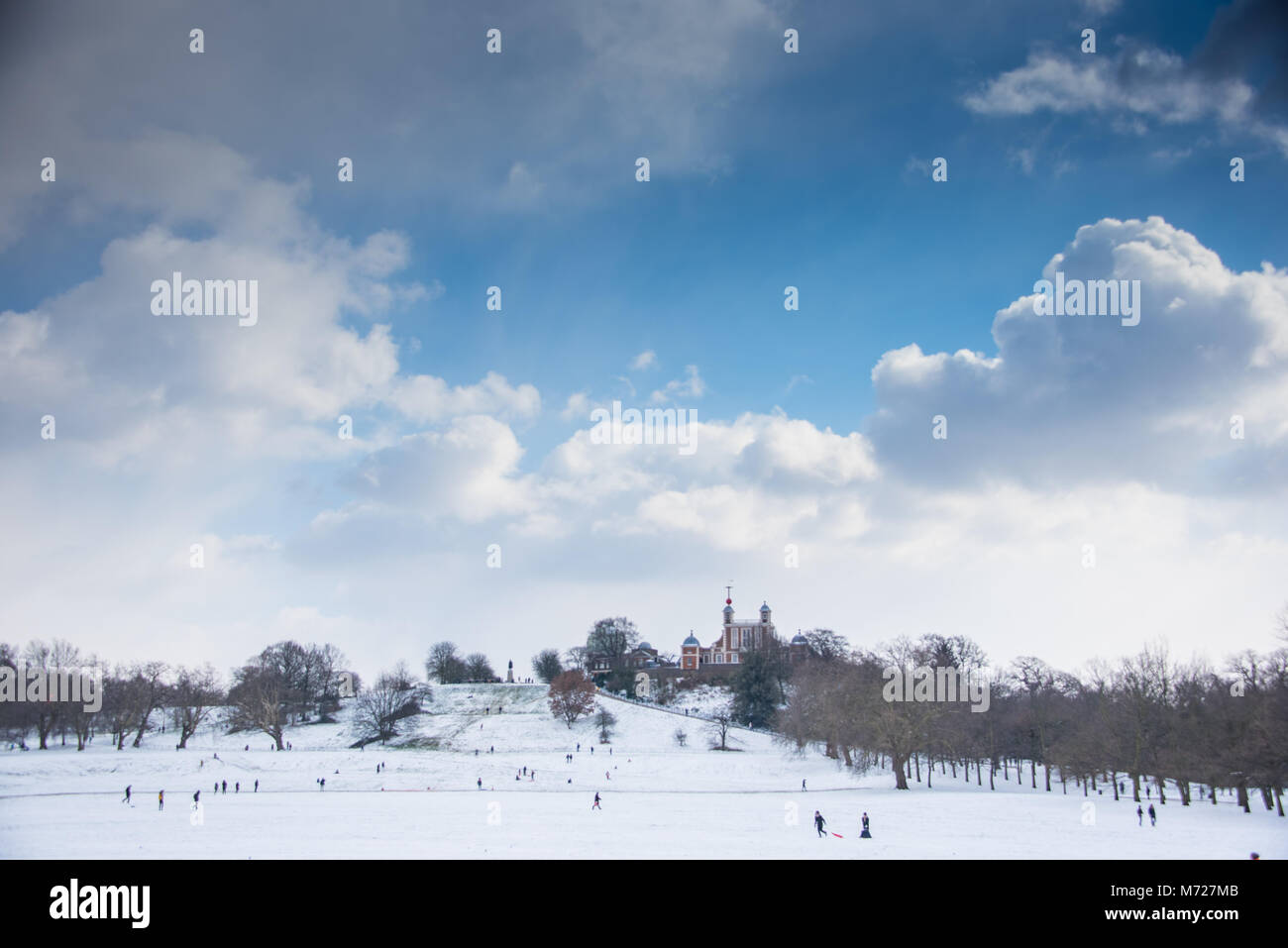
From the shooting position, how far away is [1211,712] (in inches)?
2154

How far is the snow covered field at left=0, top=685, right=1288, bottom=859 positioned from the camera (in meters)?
30.9

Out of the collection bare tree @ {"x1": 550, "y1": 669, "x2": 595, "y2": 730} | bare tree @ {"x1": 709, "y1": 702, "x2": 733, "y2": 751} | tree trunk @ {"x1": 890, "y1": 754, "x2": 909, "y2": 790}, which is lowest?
bare tree @ {"x1": 709, "y1": 702, "x2": 733, "y2": 751}

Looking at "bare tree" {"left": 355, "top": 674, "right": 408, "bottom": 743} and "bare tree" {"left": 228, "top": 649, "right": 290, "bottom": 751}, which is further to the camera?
"bare tree" {"left": 355, "top": 674, "right": 408, "bottom": 743}

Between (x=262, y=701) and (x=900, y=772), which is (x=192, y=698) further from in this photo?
(x=900, y=772)

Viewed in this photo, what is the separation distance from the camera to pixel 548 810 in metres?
47.2

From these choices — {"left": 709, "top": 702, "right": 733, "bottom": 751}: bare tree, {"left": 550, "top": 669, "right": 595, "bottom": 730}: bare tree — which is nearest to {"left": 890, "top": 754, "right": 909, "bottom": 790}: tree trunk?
{"left": 709, "top": 702, "right": 733, "bottom": 751}: bare tree

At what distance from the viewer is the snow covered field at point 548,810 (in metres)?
30.9

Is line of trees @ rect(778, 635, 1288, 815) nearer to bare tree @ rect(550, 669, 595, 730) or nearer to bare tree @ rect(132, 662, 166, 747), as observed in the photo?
bare tree @ rect(550, 669, 595, 730)

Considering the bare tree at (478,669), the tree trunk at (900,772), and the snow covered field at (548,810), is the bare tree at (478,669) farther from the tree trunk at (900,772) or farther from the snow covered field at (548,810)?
the tree trunk at (900,772)

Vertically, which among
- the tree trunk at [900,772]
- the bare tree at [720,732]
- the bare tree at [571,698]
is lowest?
the bare tree at [720,732]

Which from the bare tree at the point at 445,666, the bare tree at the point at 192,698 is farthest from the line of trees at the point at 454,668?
the bare tree at the point at 192,698

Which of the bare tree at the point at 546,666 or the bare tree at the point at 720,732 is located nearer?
the bare tree at the point at 720,732
